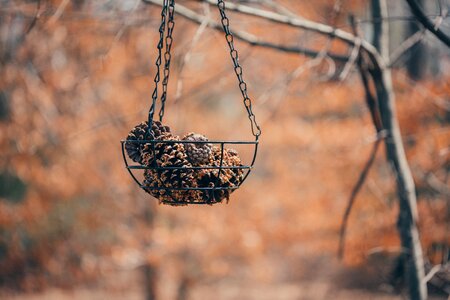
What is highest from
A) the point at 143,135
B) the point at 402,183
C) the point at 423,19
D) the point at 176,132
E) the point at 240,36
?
the point at 240,36

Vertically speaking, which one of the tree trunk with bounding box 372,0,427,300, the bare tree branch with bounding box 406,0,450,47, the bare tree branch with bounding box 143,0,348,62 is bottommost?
the tree trunk with bounding box 372,0,427,300

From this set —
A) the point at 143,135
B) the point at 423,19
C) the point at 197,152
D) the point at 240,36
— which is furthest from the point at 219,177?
the point at 240,36

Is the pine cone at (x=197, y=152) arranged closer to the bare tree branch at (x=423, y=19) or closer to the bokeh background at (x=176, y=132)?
the bare tree branch at (x=423, y=19)

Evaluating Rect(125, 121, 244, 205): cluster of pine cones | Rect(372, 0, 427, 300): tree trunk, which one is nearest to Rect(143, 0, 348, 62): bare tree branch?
Rect(372, 0, 427, 300): tree trunk

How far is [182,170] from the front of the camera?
270 cm

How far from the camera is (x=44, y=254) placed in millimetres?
8445

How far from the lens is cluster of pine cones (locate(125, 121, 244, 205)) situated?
2.68 metres

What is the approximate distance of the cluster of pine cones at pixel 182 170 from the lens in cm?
268

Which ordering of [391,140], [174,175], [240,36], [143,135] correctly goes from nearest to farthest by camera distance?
[174,175], [143,135], [240,36], [391,140]

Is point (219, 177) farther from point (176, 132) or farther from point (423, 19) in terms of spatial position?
point (176, 132)

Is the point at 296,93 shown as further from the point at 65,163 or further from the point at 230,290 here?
the point at 230,290

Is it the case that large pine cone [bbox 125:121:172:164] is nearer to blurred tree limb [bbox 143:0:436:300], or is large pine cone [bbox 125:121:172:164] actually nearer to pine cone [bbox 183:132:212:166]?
pine cone [bbox 183:132:212:166]

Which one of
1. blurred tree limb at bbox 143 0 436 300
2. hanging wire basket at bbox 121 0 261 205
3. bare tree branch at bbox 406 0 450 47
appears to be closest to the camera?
hanging wire basket at bbox 121 0 261 205

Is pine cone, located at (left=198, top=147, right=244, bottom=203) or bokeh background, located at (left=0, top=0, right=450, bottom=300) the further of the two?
bokeh background, located at (left=0, top=0, right=450, bottom=300)
